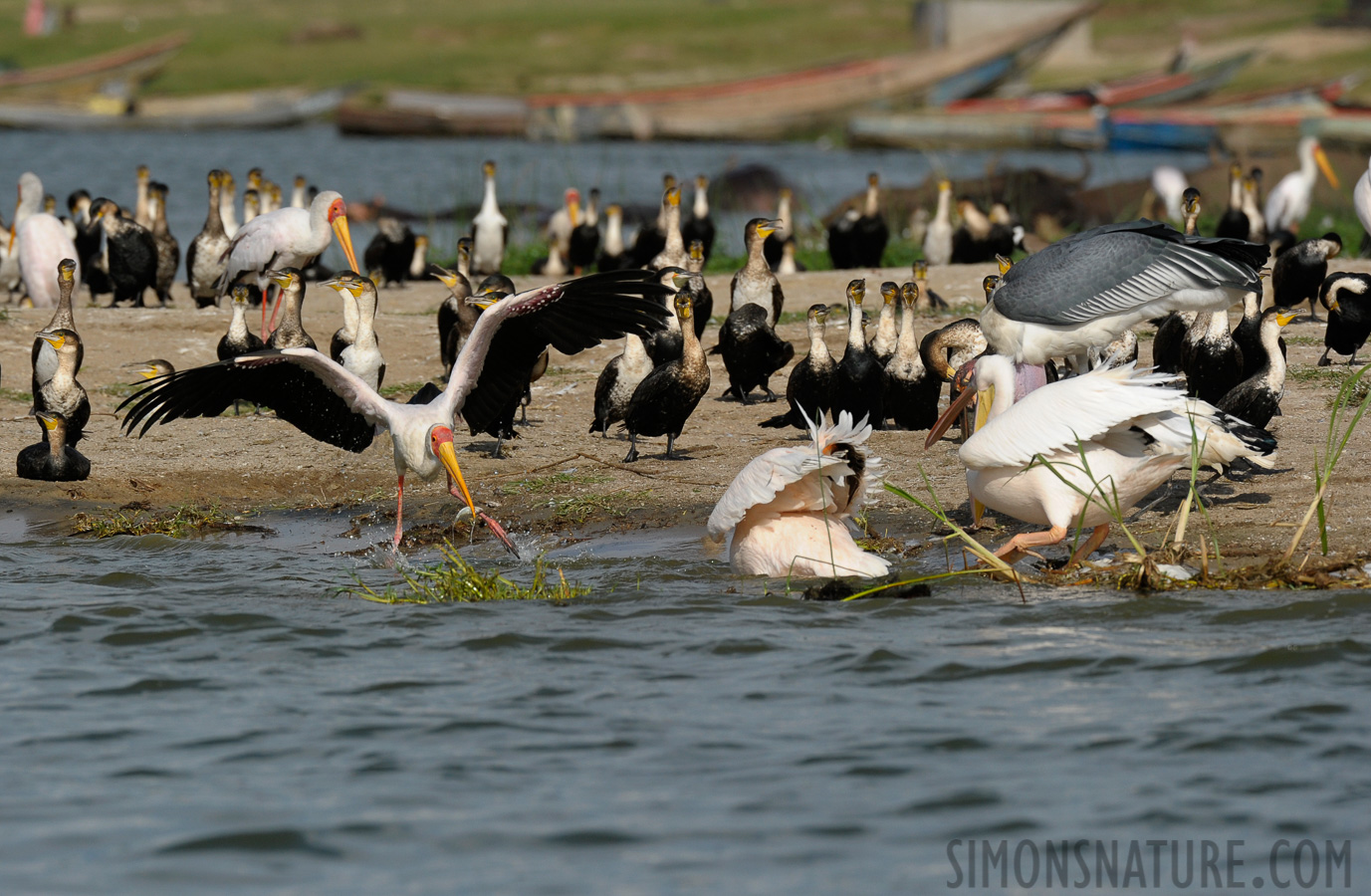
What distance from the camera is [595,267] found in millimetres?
17031

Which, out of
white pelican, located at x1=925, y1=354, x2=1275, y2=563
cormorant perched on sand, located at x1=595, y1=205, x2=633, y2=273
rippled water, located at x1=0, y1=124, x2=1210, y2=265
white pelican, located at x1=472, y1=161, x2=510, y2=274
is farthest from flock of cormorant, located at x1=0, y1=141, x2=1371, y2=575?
rippled water, located at x1=0, y1=124, x2=1210, y2=265

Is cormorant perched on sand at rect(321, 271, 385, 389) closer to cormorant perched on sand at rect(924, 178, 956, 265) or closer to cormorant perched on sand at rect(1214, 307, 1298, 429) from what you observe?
cormorant perched on sand at rect(1214, 307, 1298, 429)

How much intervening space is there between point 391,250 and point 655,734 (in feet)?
36.1

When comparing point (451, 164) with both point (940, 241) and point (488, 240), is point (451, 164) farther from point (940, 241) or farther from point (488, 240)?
point (940, 241)

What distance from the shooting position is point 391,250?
15.1 m

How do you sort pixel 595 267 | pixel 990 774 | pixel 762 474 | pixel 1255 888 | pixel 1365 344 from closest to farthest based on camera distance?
pixel 1255 888
pixel 990 774
pixel 762 474
pixel 1365 344
pixel 595 267

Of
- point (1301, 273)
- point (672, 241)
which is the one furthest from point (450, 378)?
point (1301, 273)

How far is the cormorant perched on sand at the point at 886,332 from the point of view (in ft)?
31.8

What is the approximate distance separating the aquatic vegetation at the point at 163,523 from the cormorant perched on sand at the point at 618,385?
2.15 meters

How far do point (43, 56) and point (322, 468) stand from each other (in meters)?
48.2

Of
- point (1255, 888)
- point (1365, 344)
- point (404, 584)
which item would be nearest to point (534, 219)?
point (1365, 344)

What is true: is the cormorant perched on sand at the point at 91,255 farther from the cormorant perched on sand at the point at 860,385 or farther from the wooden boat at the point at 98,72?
the wooden boat at the point at 98,72

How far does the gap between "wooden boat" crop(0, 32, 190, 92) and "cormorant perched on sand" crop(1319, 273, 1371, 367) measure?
1587 inches

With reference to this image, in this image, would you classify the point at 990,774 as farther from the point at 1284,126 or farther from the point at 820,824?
the point at 1284,126
